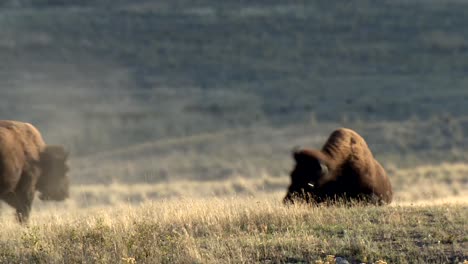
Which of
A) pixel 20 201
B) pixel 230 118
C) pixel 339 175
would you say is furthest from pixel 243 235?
pixel 230 118

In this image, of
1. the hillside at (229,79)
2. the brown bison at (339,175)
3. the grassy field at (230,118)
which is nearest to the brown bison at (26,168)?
the grassy field at (230,118)

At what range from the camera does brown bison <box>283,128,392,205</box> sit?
1515 centimetres

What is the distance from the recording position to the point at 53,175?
59.2ft

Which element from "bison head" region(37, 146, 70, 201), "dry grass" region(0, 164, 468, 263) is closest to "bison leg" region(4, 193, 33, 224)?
"bison head" region(37, 146, 70, 201)

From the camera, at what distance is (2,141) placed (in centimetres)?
1638

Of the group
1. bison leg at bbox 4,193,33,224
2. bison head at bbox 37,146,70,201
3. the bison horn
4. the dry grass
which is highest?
the bison horn

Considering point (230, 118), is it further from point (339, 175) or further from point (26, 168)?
point (339, 175)

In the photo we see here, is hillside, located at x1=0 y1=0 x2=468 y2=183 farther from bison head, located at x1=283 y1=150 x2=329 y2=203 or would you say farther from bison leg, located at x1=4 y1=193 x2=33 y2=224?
bison head, located at x1=283 y1=150 x2=329 y2=203

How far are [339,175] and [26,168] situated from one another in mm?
5287

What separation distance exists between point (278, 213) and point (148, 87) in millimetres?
46755

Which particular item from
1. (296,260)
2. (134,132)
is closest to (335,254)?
(296,260)

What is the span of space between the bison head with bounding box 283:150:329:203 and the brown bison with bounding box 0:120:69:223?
4.14 meters

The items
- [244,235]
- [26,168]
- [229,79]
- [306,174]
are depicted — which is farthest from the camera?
[229,79]

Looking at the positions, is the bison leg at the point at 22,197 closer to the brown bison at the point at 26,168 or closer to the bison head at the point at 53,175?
the brown bison at the point at 26,168
